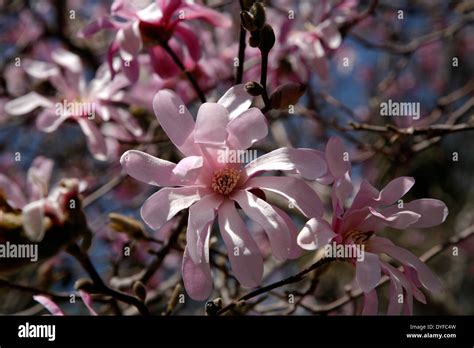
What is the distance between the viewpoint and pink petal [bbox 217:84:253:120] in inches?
33.9

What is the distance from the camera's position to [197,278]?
32.1 inches

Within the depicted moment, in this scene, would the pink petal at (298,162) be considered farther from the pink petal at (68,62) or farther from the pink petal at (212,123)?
the pink petal at (68,62)

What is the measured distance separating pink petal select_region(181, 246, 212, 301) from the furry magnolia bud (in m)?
0.27

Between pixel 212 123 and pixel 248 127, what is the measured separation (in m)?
0.05

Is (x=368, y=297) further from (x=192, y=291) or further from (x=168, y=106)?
(x=168, y=106)

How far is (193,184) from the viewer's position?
2.85ft

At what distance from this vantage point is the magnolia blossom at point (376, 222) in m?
0.84

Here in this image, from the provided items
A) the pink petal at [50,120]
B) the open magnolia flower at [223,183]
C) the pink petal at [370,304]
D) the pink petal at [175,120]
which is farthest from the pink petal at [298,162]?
the pink petal at [50,120]

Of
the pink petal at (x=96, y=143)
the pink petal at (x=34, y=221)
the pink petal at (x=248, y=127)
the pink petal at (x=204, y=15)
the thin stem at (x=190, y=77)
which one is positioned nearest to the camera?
the pink petal at (x=34, y=221)

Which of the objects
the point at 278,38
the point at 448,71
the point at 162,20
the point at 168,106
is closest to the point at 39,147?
the point at 278,38

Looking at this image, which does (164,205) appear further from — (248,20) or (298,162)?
(248,20)

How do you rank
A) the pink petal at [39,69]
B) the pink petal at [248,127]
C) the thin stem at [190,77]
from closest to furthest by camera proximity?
the pink petal at [248,127] < the thin stem at [190,77] < the pink petal at [39,69]

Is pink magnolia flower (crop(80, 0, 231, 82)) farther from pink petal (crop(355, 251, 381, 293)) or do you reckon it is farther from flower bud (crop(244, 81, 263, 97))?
pink petal (crop(355, 251, 381, 293))

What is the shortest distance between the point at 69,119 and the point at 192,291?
0.71 metres
